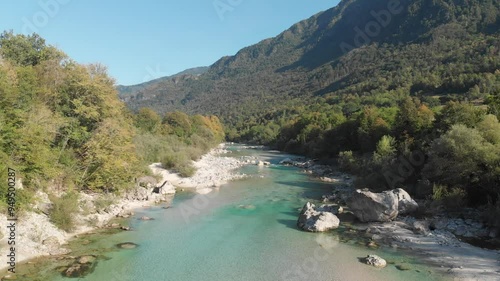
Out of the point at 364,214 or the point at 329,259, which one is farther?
the point at 364,214

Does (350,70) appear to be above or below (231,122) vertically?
above

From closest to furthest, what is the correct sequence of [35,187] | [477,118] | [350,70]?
[35,187]
[477,118]
[350,70]

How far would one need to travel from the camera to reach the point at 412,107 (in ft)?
129

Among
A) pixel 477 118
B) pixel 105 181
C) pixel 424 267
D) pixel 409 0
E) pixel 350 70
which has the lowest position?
pixel 424 267

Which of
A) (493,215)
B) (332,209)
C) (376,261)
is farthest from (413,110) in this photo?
(376,261)

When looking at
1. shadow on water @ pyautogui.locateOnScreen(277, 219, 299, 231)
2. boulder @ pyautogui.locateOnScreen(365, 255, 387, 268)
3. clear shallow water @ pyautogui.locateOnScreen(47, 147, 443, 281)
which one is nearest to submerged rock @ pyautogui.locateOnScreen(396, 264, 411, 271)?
clear shallow water @ pyautogui.locateOnScreen(47, 147, 443, 281)

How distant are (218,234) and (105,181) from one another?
9.99 meters

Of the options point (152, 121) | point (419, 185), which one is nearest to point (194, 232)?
point (419, 185)

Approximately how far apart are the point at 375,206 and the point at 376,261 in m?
7.41

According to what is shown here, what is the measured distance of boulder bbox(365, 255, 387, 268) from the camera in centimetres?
1647

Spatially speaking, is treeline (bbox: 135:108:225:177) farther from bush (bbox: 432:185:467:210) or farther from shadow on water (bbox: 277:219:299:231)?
bush (bbox: 432:185:467:210)

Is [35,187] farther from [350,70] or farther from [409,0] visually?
[409,0]

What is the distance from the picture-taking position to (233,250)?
18.7 meters

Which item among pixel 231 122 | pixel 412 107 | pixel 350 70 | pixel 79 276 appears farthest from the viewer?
pixel 231 122
